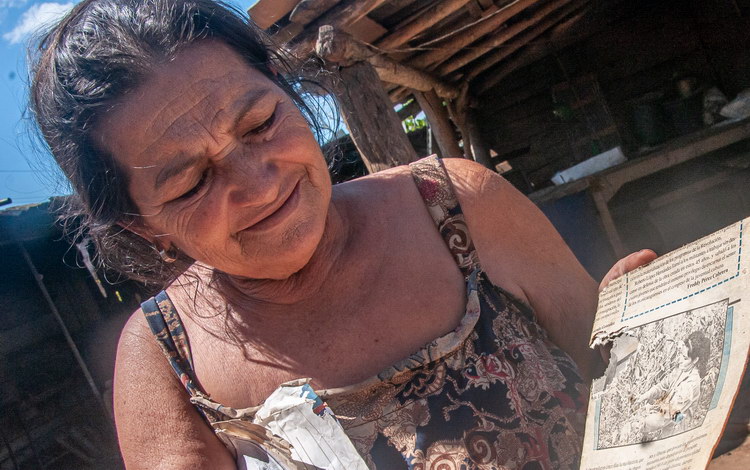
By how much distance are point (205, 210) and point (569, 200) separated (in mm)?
4928

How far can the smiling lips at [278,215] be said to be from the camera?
4.48ft

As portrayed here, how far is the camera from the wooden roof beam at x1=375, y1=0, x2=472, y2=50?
182 inches

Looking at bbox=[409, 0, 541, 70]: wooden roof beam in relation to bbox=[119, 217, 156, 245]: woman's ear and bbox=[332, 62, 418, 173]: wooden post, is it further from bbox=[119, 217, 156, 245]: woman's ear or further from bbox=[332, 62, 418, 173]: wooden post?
bbox=[119, 217, 156, 245]: woman's ear

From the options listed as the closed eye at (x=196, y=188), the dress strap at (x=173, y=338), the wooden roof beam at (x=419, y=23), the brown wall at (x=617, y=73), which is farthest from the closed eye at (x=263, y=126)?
the brown wall at (x=617, y=73)

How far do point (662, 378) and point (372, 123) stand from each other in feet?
10.1

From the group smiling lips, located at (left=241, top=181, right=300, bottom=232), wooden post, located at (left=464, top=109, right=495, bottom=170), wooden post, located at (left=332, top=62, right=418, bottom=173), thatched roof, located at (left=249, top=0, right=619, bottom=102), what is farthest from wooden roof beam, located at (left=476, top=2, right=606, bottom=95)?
smiling lips, located at (left=241, top=181, right=300, bottom=232)

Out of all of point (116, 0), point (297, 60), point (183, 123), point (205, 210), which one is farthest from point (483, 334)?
point (116, 0)

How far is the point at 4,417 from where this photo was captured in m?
7.11

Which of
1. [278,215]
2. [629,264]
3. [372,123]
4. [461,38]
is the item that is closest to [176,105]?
[278,215]

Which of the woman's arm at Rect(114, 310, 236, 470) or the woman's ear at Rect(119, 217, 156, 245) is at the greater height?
the woman's ear at Rect(119, 217, 156, 245)

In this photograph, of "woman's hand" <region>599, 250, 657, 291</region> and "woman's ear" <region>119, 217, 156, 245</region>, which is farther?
"woman's ear" <region>119, 217, 156, 245</region>

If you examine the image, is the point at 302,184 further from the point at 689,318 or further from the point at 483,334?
the point at 689,318

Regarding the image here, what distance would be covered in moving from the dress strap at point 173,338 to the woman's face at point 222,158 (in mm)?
286

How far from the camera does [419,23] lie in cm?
465
